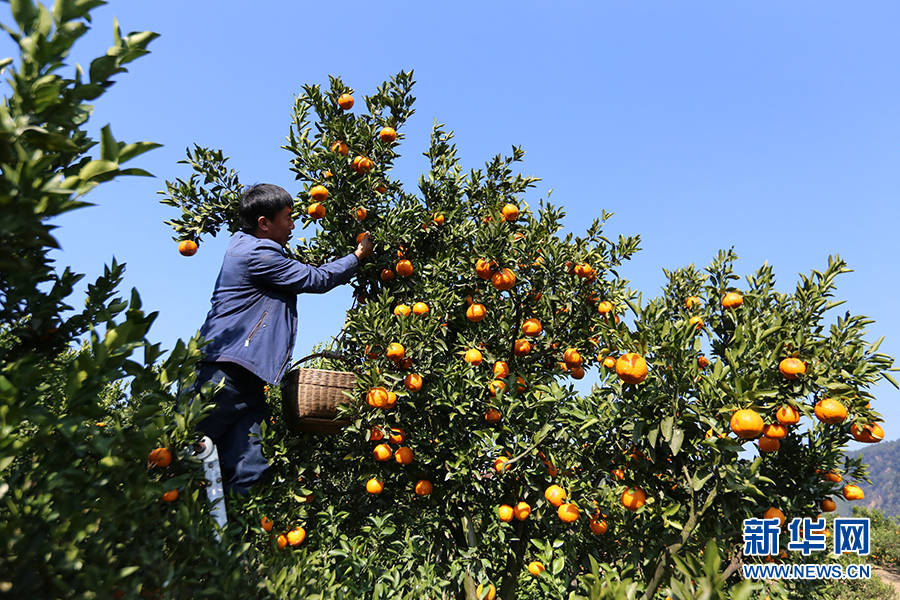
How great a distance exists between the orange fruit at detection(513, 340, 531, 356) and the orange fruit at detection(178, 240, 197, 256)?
2246 millimetres

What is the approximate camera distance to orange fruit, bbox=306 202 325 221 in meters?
3.46

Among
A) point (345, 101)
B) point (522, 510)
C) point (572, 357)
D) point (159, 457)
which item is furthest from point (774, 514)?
point (345, 101)

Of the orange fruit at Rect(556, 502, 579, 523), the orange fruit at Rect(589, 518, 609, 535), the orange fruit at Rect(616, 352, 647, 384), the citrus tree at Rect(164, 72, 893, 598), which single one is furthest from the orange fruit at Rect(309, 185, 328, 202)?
the orange fruit at Rect(589, 518, 609, 535)

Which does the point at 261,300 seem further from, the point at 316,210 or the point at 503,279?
the point at 503,279

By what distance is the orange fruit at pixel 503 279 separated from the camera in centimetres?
337

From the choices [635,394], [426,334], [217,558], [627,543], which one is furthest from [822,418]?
[217,558]

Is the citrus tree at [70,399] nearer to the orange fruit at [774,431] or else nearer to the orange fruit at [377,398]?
the orange fruit at [377,398]

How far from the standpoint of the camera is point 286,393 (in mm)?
3104

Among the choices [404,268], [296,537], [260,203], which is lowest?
[296,537]

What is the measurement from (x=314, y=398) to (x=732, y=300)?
107 inches

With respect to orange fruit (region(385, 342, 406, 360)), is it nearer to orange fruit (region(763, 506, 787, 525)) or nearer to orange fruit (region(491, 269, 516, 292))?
orange fruit (region(491, 269, 516, 292))

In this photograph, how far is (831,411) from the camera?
2.55m

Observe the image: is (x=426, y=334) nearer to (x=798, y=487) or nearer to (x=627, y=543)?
(x=627, y=543)

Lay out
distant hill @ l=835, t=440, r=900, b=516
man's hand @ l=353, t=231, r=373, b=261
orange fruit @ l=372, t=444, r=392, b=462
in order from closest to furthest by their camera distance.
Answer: orange fruit @ l=372, t=444, r=392, b=462 → man's hand @ l=353, t=231, r=373, b=261 → distant hill @ l=835, t=440, r=900, b=516
